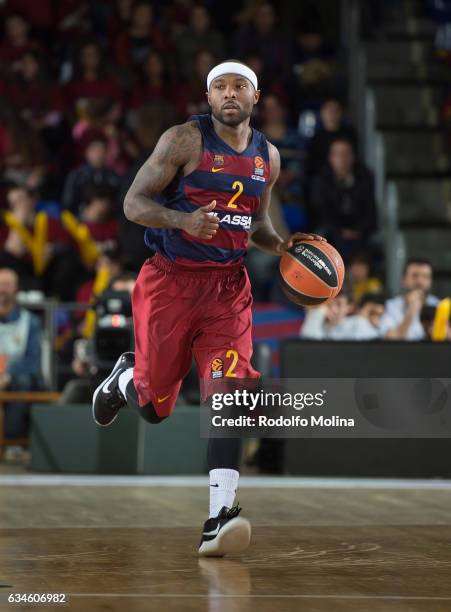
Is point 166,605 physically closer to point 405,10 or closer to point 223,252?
point 223,252

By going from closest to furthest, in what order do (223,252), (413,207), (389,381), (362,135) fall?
(223,252) < (389,381) < (413,207) < (362,135)

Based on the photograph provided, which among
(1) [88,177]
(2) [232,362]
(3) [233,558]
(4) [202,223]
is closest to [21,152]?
(1) [88,177]

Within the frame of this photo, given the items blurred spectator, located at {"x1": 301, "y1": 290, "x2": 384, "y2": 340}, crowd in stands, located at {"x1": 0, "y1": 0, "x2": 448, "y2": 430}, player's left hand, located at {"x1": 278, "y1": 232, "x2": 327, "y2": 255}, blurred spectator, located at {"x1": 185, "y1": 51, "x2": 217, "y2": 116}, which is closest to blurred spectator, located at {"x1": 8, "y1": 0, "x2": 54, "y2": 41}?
crowd in stands, located at {"x1": 0, "y1": 0, "x2": 448, "y2": 430}

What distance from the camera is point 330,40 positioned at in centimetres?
1664

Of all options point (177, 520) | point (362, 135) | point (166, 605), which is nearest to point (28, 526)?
point (177, 520)

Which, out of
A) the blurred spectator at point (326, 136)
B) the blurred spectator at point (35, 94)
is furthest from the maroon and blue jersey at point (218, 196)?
the blurred spectator at point (35, 94)

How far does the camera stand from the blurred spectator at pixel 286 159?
13.8 metres

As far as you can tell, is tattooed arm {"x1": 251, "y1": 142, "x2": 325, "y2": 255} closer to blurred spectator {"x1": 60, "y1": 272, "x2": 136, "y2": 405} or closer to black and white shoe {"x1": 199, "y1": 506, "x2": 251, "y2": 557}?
black and white shoe {"x1": 199, "y1": 506, "x2": 251, "y2": 557}

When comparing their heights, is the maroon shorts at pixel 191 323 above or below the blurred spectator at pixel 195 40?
below

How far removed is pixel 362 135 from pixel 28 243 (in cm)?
430

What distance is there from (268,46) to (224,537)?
10.5m

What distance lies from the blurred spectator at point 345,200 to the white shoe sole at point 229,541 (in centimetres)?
777

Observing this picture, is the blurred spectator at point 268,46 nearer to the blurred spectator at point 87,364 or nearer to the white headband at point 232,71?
the blurred spectator at point 87,364

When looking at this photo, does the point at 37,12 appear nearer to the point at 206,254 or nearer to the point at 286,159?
the point at 286,159
